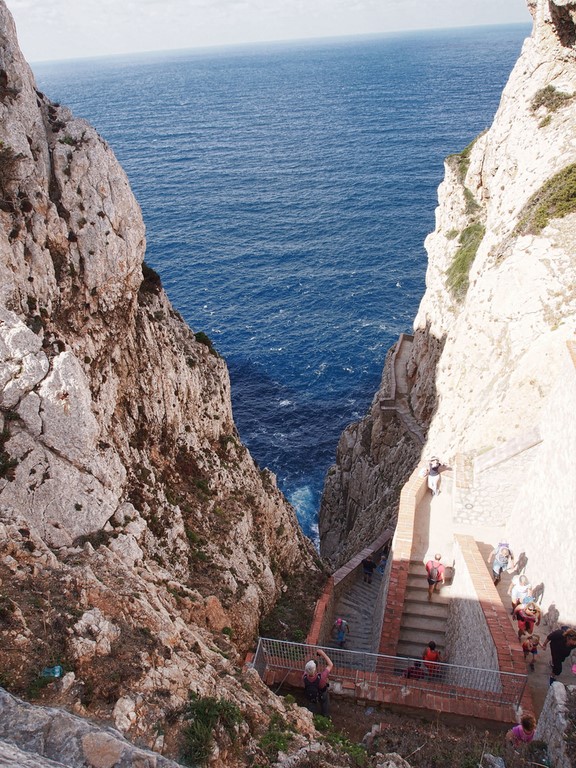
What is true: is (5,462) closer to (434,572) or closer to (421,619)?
(434,572)

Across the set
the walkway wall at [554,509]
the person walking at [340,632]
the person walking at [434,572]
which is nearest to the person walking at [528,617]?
the walkway wall at [554,509]

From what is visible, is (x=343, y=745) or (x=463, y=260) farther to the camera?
(x=463, y=260)

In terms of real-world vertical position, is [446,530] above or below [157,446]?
below

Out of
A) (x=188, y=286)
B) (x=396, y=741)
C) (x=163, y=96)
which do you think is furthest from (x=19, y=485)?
(x=163, y=96)

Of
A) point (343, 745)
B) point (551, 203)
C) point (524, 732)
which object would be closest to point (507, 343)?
point (551, 203)

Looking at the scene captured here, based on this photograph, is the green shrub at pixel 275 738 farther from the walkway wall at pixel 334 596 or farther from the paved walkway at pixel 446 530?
the paved walkway at pixel 446 530

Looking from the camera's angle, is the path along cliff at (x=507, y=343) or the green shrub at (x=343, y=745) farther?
the path along cliff at (x=507, y=343)

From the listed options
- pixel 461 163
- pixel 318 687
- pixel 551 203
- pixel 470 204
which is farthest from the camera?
pixel 461 163

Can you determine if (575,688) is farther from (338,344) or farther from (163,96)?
(163,96)
